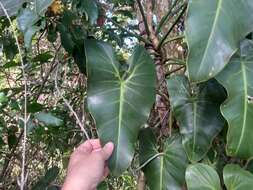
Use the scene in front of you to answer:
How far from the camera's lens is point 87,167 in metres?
1.04

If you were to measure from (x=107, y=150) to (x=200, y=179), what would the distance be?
22 centimetres

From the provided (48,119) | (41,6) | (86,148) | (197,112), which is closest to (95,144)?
(86,148)

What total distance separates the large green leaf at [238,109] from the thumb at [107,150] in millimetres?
259

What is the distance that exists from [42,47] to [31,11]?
1477mm

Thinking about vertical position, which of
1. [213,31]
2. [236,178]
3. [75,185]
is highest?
[213,31]

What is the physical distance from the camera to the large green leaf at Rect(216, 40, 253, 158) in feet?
3.43

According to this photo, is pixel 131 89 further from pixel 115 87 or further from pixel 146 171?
pixel 146 171

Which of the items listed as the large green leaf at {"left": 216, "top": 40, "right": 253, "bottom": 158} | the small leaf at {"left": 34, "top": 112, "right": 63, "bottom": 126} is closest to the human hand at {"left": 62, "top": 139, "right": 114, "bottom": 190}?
the small leaf at {"left": 34, "top": 112, "right": 63, "bottom": 126}

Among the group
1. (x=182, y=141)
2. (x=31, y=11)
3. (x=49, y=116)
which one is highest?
(x=31, y=11)

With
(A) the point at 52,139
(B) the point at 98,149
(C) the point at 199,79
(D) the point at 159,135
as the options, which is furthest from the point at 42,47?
(C) the point at 199,79

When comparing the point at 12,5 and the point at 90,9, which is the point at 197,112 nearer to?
the point at 90,9

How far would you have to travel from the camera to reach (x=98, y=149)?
3.63 ft

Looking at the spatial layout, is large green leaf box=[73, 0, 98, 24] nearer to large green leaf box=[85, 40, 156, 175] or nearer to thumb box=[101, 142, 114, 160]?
large green leaf box=[85, 40, 156, 175]

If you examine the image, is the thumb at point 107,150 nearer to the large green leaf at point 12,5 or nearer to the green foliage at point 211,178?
the green foliage at point 211,178
